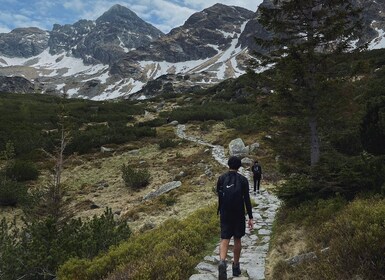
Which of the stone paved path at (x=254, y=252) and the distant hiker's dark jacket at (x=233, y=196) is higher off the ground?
the distant hiker's dark jacket at (x=233, y=196)

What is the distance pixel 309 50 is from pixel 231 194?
6.44 meters

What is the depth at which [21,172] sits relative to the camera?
23.2 metres

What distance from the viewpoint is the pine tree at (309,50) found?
1157 cm

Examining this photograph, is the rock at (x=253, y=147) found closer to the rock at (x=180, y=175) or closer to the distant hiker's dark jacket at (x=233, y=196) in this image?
the rock at (x=180, y=175)

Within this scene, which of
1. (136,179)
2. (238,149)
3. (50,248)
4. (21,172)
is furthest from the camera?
(238,149)

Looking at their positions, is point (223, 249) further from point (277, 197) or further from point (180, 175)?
point (180, 175)

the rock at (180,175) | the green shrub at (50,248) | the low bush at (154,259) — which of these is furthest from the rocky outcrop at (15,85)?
the low bush at (154,259)

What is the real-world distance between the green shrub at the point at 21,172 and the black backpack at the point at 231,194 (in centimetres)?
1915

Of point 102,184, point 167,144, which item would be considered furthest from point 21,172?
point 167,144

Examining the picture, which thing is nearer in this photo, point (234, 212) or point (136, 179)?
point (234, 212)

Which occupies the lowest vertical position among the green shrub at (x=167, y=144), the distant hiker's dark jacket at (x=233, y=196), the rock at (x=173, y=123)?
the green shrub at (x=167, y=144)

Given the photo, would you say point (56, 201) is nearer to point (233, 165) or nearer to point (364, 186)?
point (233, 165)

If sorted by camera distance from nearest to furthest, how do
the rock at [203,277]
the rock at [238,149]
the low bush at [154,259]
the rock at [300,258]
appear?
the rock at [300,258]
the rock at [203,277]
the low bush at [154,259]
the rock at [238,149]

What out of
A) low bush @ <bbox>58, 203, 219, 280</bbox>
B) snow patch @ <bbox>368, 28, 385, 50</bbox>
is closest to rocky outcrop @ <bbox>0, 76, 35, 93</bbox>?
snow patch @ <bbox>368, 28, 385, 50</bbox>
